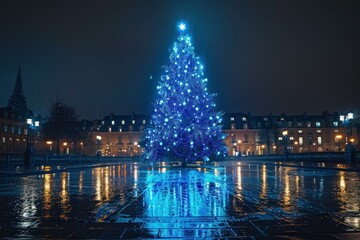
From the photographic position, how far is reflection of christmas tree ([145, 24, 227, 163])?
3388 centimetres

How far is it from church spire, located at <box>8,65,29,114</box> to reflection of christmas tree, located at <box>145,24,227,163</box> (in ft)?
290

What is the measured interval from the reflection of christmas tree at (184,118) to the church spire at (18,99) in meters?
88.5

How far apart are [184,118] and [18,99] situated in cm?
9501

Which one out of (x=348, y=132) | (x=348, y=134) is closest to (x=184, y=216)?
(x=348, y=132)

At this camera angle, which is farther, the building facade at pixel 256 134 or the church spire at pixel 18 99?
the building facade at pixel 256 134

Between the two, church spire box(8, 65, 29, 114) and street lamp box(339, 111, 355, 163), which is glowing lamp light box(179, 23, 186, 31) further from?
church spire box(8, 65, 29, 114)

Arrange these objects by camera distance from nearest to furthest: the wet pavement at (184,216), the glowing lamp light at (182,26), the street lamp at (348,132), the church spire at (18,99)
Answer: the wet pavement at (184,216) < the street lamp at (348,132) < the glowing lamp light at (182,26) < the church spire at (18,99)

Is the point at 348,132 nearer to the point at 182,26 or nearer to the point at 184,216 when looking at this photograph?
the point at 182,26

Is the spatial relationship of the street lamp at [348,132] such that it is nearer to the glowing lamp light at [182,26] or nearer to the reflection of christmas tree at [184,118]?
the reflection of christmas tree at [184,118]

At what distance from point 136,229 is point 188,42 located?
102 ft

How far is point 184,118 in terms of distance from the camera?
3412 cm

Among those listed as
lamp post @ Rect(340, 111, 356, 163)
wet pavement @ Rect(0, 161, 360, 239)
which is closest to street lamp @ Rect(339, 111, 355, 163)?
lamp post @ Rect(340, 111, 356, 163)

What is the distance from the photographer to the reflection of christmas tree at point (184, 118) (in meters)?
33.9

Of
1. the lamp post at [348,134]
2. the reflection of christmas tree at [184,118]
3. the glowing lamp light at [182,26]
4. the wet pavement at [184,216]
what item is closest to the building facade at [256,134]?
the lamp post at [348,134]
